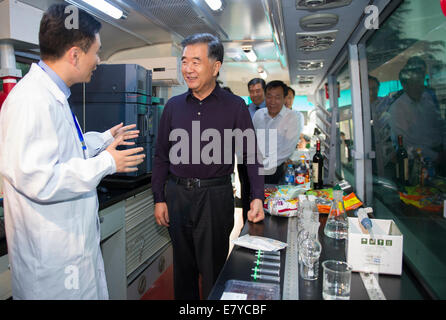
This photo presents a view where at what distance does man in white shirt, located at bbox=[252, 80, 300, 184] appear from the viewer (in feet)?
11.1

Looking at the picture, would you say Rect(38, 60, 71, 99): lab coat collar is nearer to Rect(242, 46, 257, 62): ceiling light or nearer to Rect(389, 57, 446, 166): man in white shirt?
Rect(389, 57, 446, 166): man in white shirt

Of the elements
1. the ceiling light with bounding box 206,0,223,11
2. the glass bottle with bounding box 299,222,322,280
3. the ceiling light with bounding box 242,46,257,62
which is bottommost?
the glass bottle with bounding box 299,222,322,280

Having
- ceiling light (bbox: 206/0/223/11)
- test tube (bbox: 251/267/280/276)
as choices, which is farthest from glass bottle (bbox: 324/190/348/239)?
ceiling light (bbox: 206/0/223/11)

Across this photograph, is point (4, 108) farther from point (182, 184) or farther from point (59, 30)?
point (182, 184)

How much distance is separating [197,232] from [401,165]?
1.49 metres

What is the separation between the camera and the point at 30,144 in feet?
3.36

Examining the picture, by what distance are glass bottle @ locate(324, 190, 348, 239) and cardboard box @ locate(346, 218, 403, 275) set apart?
1.24 ft

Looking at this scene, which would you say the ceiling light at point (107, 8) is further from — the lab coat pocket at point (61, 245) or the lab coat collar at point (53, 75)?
the lab coat pocket at point (61, 245)

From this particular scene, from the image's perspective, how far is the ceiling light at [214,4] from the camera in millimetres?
2862

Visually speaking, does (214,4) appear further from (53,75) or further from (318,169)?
(53,75)

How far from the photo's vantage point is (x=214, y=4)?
292cm

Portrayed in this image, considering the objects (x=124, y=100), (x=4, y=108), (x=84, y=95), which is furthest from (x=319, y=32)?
(x=4, y=108)

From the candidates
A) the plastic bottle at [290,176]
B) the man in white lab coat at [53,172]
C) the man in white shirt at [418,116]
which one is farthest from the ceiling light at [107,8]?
the man in white shirt at [418,116]

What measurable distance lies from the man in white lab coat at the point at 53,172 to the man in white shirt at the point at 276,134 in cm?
229
